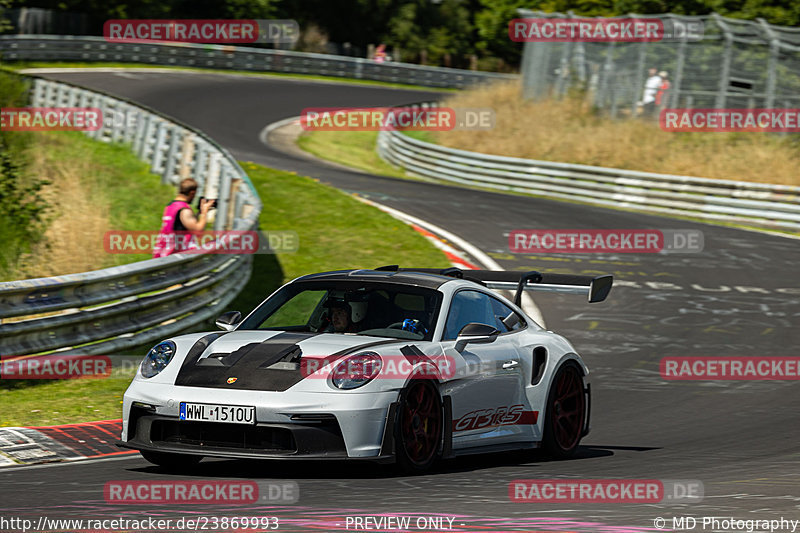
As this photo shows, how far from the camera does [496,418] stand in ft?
27.2

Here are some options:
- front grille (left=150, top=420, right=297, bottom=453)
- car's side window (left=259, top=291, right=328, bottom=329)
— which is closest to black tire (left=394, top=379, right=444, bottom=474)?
front grille (left=150, top=420, right=297, bottom=453)

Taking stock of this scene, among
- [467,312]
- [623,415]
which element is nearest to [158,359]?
[467,312]

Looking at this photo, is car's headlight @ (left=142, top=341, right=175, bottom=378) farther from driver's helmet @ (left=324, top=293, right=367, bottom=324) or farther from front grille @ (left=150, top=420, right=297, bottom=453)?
driver's helmet @ (left=324, top=293, right=367, bottom=324)

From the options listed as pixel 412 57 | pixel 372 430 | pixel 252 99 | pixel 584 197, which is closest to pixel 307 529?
pixel 372 430

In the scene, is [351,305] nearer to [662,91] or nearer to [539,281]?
[539,281]

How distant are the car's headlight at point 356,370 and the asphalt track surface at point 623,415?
58 cm

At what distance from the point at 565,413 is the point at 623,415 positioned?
198 cm

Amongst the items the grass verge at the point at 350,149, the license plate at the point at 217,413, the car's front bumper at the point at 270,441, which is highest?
the license plate at the point at 217,413

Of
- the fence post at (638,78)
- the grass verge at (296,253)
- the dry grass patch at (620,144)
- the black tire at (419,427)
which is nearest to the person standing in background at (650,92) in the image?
the fence post at (638,78)

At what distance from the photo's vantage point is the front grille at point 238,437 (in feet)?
23.0

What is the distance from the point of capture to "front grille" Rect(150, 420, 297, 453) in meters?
7.01

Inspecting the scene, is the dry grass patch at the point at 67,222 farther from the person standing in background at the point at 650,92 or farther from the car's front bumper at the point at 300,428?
the person standing in background at the point at 650,92

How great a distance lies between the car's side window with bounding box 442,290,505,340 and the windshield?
14 cm

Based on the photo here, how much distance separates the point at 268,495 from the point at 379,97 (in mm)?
41402
